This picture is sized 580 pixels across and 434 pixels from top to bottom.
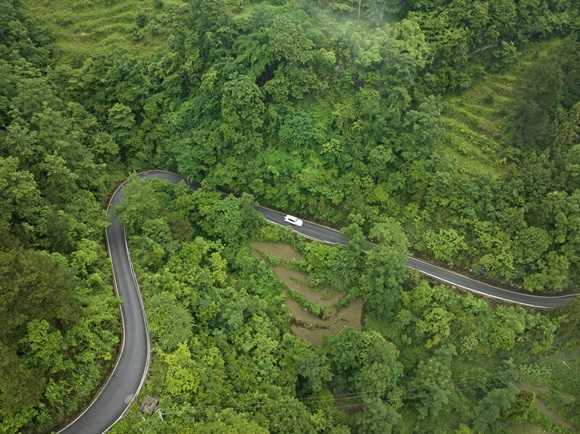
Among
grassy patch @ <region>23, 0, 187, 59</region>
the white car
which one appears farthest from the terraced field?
grassy patch @ <region>23, 0, 187, 59</region>

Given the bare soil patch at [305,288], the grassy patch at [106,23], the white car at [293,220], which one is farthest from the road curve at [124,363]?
the grassy patch at [106,23]

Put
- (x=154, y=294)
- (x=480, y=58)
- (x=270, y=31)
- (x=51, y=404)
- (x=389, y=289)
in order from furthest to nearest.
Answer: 1. (x=480, y=58)
2. (x=270, y=31)
3. (x=389, y=289)
4. (x=154, y=294)
5. (x=51, y=404)

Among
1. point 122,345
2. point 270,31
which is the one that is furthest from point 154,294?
point 270,31

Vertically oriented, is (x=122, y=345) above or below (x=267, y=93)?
below

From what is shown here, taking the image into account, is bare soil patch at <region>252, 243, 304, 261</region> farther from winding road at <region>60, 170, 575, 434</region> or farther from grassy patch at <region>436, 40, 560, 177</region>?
grassy patch at <region>436, 40, 560, 177</region>

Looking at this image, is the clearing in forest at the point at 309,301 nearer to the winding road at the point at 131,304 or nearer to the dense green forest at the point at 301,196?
the dense green forest at the point at 301,196

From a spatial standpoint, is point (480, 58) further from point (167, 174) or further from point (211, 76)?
point (167, 174)
